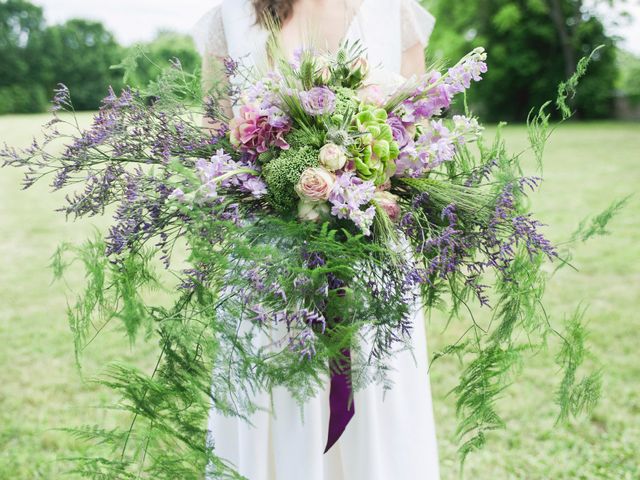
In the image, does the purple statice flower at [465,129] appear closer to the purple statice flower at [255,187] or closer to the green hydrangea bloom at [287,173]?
the green hydrangea bloom at [287,173]

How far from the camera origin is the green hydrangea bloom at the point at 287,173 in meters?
1.44

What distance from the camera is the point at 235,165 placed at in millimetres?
1442

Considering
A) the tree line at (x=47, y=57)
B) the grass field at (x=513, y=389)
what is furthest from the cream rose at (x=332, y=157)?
the tree line at (x=47, y=57)

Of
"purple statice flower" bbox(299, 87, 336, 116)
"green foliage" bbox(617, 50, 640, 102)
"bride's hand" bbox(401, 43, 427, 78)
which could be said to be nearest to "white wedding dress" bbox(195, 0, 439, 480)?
"bride's hand" bbox(401, 43, 427, 78)

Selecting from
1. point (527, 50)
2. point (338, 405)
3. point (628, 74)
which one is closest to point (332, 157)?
point (338, 405)

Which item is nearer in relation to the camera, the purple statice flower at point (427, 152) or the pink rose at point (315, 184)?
the pink rose at point (315, 184)

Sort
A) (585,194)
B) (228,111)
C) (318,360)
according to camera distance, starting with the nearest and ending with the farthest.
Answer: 1. (318,360)
2. (228,111)
3. (585,194)

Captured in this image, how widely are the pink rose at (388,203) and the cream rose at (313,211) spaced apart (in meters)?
0.11

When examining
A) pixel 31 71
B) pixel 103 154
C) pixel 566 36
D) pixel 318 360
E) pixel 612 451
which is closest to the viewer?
pixel 318 360

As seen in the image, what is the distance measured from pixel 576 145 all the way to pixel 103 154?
16549 millimetres

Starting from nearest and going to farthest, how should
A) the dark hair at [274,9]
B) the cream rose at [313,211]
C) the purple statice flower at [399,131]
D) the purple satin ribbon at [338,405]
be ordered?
the cream rose at [313,211]
the purple statice flower at [399,131]
the purple satin ribbon at [338,405]
the dark hair at [274,9]

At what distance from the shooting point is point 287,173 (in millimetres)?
1434

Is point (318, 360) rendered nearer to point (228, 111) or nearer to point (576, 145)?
point (228, 111)

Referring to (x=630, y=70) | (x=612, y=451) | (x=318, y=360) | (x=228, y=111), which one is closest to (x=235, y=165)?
(x=318, y=360)
